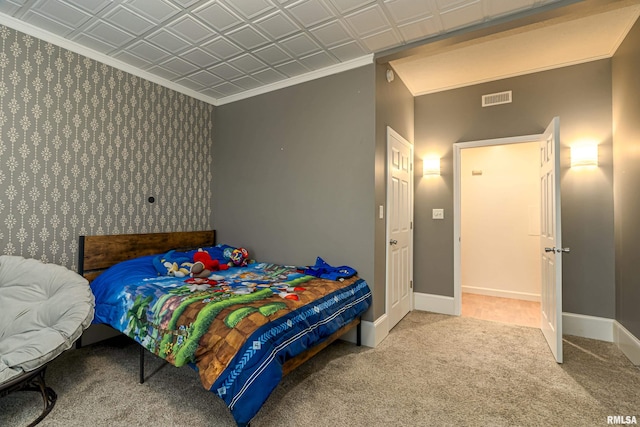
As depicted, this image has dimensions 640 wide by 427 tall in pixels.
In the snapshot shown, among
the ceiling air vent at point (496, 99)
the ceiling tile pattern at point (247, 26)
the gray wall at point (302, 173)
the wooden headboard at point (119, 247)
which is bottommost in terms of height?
the wooden headboard at point (119, 247)

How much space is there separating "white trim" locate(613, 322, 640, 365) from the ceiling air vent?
8.10 feet

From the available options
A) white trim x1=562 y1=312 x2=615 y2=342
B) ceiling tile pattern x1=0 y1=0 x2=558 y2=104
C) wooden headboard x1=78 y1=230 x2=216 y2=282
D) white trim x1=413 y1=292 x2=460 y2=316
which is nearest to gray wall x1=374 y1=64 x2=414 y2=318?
ceiling tile pattern x1=0 y1=0 x2=558 y2=104

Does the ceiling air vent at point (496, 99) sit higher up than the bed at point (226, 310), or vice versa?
the ceiling air vent at point (496, 99)

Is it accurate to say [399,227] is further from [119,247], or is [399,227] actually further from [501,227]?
[119,247]

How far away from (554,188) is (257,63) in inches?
113

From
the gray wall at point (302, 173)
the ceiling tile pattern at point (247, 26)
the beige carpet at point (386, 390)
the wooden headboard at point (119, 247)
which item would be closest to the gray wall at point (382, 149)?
the gray wall at point (302, 173)

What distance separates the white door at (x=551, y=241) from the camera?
7.93ft

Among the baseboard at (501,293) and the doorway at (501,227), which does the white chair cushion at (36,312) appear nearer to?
the doorway at (501,227)

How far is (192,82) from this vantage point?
341 centimetres

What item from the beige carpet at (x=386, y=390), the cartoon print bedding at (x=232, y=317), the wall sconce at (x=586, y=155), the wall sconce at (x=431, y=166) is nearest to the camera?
the cartoon print bedding at (x=232, y=317)

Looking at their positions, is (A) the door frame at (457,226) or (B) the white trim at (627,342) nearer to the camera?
(B) the white trim at (627,342)

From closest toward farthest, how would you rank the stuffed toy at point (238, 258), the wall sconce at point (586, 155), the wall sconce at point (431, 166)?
the wall sconce at point (586, 155) < the stuffed toy at point (238, 258) < the wall sconce at point (431, 166)

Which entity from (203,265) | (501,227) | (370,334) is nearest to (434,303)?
(370,334)

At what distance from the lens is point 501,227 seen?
4.49 m
